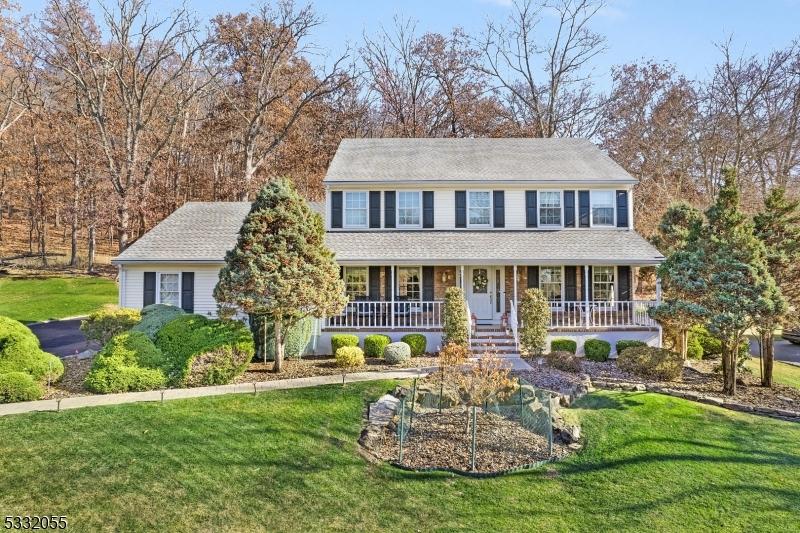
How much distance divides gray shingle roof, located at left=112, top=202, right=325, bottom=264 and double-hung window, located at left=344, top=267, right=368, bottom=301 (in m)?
4.28

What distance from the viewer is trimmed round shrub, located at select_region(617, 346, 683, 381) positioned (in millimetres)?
12445

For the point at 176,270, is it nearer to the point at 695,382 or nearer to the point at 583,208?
the point at 583,208

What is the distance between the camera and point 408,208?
18.6 m

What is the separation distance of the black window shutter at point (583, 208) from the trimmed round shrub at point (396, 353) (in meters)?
9.04

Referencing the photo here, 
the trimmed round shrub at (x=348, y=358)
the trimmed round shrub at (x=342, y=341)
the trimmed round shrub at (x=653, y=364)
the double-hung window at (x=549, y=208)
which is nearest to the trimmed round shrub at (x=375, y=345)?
the trimmed round shrub at (x=342, y=341)

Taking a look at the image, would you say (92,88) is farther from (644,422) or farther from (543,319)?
(644,422)

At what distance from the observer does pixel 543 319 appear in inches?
562

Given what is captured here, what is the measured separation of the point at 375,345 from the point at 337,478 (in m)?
7.49

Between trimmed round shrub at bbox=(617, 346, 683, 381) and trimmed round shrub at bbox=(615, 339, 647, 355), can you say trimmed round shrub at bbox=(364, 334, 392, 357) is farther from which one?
trimmed round shrub at bbox=(615, 339, 647, 355)

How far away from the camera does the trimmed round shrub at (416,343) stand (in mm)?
14805

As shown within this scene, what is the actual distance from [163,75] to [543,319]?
33.5 metres

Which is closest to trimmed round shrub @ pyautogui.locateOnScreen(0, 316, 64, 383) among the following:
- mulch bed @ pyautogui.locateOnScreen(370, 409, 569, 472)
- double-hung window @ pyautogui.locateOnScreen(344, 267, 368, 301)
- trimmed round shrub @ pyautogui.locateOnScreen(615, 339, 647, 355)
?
mulch bed @ pyautogui.locateOnScreen(370, 409, 569, 472)

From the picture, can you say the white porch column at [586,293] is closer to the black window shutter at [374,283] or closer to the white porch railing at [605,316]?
the white porch railing at [605,316]

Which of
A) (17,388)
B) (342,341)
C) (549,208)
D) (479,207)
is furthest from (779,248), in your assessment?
(17,388)
